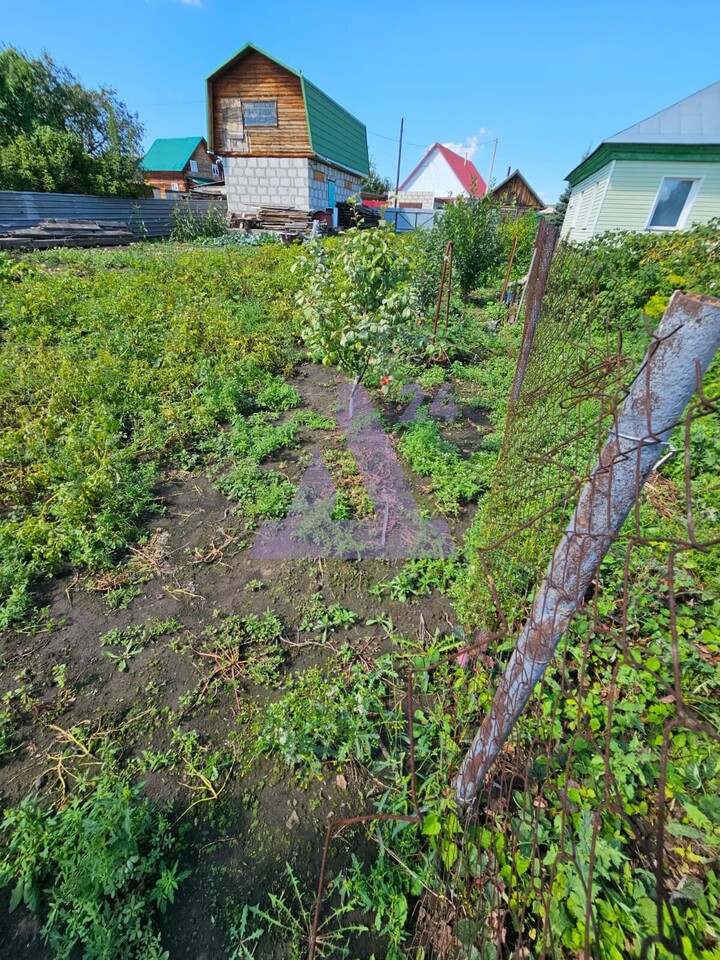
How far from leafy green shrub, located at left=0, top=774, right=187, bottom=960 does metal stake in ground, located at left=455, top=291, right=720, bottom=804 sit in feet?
5.07

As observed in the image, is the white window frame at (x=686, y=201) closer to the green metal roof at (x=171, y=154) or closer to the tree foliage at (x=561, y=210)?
the tree foliage at (x=561, y=210)

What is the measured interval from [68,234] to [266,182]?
8.58 meters

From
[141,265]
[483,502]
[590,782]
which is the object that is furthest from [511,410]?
[141,265]

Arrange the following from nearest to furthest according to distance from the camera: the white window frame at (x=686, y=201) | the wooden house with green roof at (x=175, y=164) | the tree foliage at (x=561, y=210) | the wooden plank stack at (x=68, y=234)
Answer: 1. the white window frame at (x=686, y=201)
2. the wooden plank stack at (x=68, y=234)
3. the tree foliage at (x=561, y=210)
4. the wooden house with green roof at (x=175, y=164)

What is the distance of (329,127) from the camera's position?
1812 centimetres

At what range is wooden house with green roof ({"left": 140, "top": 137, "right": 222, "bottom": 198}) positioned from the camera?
28.4 m

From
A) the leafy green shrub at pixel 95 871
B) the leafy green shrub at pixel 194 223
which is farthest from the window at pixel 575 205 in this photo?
the leafy green shrub at pixel 95 871

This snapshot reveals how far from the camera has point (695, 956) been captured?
3.62 feet

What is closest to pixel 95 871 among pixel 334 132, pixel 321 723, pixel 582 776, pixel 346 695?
pixel 321 723

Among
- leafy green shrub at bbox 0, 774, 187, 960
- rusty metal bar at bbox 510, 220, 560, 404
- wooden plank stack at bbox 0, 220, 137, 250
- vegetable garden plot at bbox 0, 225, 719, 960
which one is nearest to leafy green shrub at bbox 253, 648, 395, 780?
vegetable garden plot at bbox 0, 225, 719, 960

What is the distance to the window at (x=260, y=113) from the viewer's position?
1647 centimetres

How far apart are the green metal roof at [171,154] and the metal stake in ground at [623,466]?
3691 cm

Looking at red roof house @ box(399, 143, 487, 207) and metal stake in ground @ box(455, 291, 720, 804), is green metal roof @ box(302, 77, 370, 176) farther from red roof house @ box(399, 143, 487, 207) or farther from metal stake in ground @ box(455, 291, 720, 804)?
metal stake in ground @ box(455, 291, 720, 804)

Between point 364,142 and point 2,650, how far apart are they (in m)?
29.1
